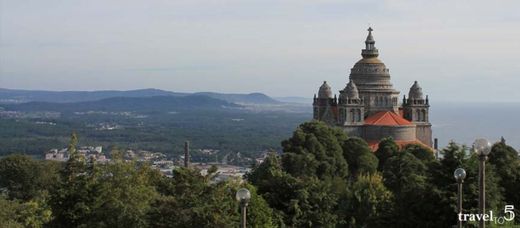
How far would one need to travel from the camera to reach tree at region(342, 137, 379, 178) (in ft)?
149

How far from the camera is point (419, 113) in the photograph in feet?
208

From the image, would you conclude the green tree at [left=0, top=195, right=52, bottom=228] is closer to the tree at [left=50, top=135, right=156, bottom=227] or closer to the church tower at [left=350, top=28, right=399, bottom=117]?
the tree at [left=50, top=135, right=156, bottom=227]

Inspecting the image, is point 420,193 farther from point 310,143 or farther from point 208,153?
point 208,153

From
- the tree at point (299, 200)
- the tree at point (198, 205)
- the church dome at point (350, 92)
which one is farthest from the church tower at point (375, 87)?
the tree at point (198, 205)

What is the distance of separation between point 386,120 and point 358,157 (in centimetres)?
1424

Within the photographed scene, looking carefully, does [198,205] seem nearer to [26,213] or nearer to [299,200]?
[299,200]

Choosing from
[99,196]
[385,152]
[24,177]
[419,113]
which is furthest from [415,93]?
[99,196]

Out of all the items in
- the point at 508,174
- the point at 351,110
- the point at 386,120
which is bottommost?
the point at 508,174

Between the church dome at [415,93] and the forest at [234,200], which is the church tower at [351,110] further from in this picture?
the forest at [234,200]

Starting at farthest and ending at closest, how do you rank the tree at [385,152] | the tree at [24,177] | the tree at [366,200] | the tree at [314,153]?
the tree at [385,152], the tree at [24,177], the tree at [314,153], the tree at [366,200]

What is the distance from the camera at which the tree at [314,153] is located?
136ft

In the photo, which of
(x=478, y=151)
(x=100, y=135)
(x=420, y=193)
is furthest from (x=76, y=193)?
(x=100, y=135)

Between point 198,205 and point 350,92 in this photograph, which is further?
point 350,92

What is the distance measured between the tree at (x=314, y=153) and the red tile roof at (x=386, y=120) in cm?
1308
